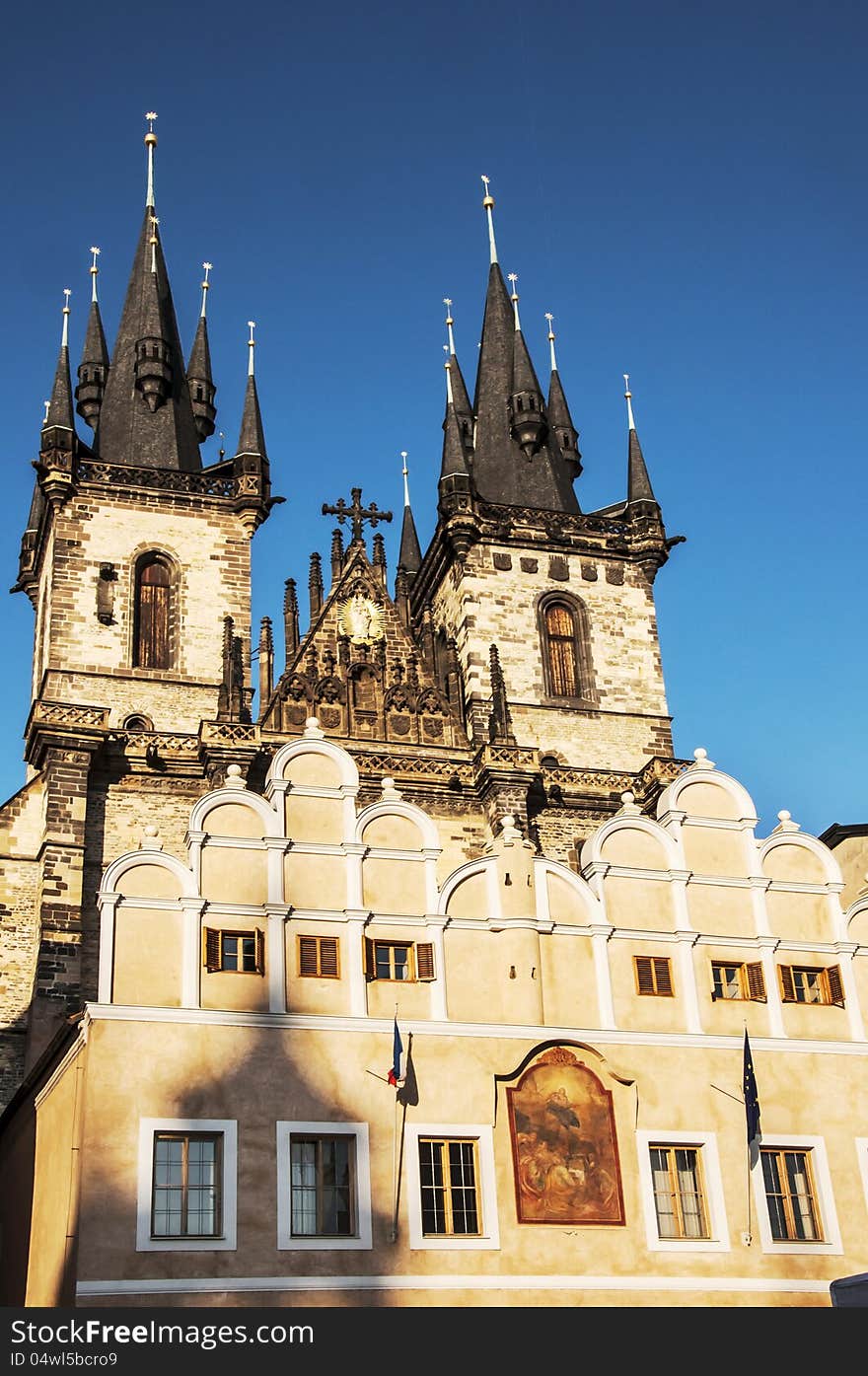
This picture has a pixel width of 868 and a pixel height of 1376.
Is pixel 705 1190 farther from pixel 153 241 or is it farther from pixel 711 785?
pixel 153 241

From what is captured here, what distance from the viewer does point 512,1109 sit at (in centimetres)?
2378

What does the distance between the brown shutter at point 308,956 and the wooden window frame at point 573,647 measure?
22115 mm

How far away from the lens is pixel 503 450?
5131 cm

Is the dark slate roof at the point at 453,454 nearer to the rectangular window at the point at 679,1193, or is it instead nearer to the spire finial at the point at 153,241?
the spire finial at the point at 153,241

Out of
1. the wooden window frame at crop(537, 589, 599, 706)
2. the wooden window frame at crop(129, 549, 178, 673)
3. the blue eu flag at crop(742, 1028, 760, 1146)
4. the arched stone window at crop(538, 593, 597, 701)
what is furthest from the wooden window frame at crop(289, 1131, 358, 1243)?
the arched stone window at crop(538, 593, 597, 701)

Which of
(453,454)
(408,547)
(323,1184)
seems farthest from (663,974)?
(408,547)

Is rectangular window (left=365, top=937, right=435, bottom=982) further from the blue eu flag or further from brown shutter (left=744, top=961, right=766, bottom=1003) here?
brown shutter (left=744, top=961, right=766, bottom=1003)

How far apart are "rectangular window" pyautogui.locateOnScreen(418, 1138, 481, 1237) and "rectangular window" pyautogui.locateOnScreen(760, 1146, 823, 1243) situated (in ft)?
14.7

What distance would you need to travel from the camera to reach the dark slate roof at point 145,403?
4834 centimetres

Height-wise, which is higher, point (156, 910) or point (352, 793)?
point (352, 793)

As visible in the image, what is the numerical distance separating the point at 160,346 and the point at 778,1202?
33535mm
